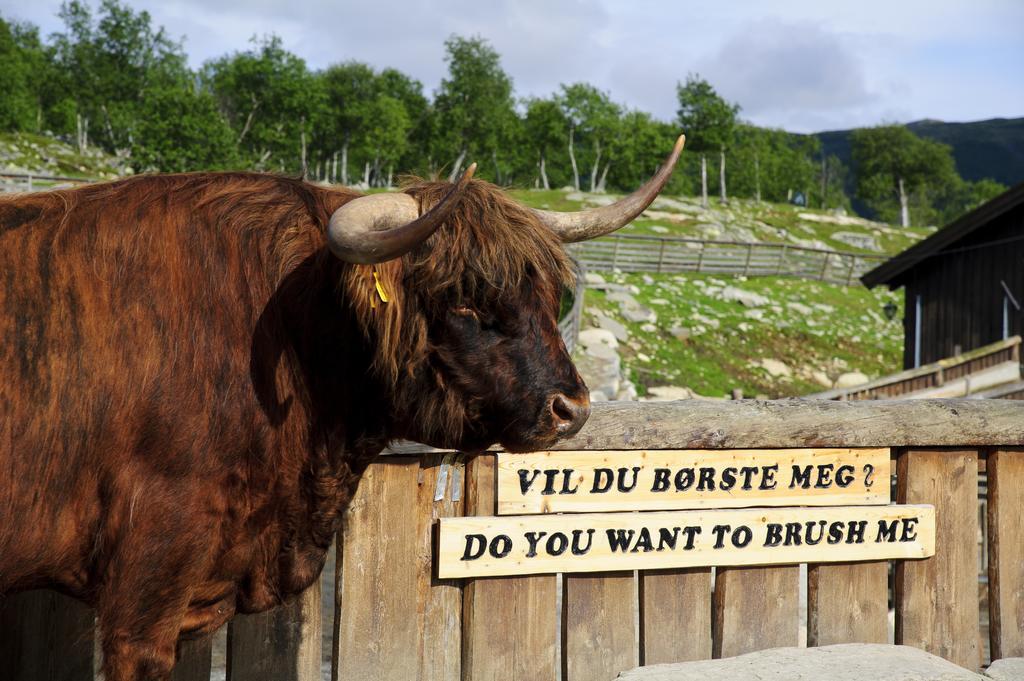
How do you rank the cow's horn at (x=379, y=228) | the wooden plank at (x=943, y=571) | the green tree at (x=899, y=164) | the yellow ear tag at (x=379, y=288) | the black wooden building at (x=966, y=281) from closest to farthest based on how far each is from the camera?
the cow's horn at (x=379, y=228), the yellow ear tag at (x=379, y=288), the wooden plank at (x=943, y=571), the black wooden building at (x=966, y=281), the green tree at (x=899, y=164)

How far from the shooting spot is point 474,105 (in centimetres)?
7788

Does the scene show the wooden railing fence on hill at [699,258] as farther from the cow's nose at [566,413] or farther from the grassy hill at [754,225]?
the cow's nose at [566,413]

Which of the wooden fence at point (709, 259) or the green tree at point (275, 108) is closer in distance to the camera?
the wooden fence at point (709, 259)

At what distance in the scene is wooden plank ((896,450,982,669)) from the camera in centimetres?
467

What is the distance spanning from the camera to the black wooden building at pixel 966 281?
21969 millimetres

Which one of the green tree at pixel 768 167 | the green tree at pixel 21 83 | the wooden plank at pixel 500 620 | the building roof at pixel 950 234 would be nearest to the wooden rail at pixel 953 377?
the building roof at pixel 950 234

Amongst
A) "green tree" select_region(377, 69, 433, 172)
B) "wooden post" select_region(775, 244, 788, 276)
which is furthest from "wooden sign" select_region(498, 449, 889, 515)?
"green tree" select_region(377, 69, 433, 172)

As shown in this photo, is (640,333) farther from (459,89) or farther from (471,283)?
(459,89)

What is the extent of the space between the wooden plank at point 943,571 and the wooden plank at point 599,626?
4.62 ft

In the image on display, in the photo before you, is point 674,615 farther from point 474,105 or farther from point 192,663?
point 474,105

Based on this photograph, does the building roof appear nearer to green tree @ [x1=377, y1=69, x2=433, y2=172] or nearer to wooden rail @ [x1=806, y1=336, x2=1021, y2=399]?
wooden rail @ [x1=806, y1=336, x2=1021, y2=399]

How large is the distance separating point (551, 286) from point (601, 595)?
5.38 ft

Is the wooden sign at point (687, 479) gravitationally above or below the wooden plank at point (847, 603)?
above

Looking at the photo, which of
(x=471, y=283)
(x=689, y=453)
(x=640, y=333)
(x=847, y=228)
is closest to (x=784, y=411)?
(x=689, y=453)
